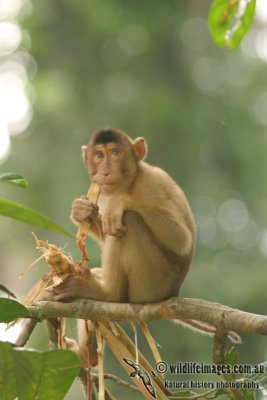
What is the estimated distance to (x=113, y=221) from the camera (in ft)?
15.3

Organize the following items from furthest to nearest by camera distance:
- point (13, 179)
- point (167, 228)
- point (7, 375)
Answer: point (167, 228) < point (13, 179) < point (7, 375)

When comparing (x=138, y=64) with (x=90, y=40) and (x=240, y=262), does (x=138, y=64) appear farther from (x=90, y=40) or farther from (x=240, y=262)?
(x=240, y=262)

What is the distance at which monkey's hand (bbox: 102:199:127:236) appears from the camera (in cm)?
466

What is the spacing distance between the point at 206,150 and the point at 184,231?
1579 cm

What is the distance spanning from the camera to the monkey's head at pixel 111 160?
5102 millimetres

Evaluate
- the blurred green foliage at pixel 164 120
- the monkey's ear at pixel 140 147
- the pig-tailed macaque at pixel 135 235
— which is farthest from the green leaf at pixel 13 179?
the blurred green foliage at pixel 164 120

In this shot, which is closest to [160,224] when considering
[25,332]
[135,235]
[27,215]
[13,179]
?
[135,235]

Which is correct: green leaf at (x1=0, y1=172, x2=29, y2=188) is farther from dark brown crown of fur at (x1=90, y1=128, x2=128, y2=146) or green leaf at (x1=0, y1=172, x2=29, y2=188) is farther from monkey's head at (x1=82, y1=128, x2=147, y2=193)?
dark brown crown of fur at (x1=90, y1=128, x2=128, y2=146)

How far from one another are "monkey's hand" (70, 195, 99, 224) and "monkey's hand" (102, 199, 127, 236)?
0.24 ft

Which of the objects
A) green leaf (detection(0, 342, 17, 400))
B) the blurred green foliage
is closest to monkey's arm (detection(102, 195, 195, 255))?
green leaf (detection(0, 342, 17, 400))

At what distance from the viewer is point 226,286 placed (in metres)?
16.7

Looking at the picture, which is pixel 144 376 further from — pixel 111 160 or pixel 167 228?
pixel 111 160

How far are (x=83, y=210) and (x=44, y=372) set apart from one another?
221 cm

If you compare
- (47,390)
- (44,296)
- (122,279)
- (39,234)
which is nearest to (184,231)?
(122,279)
